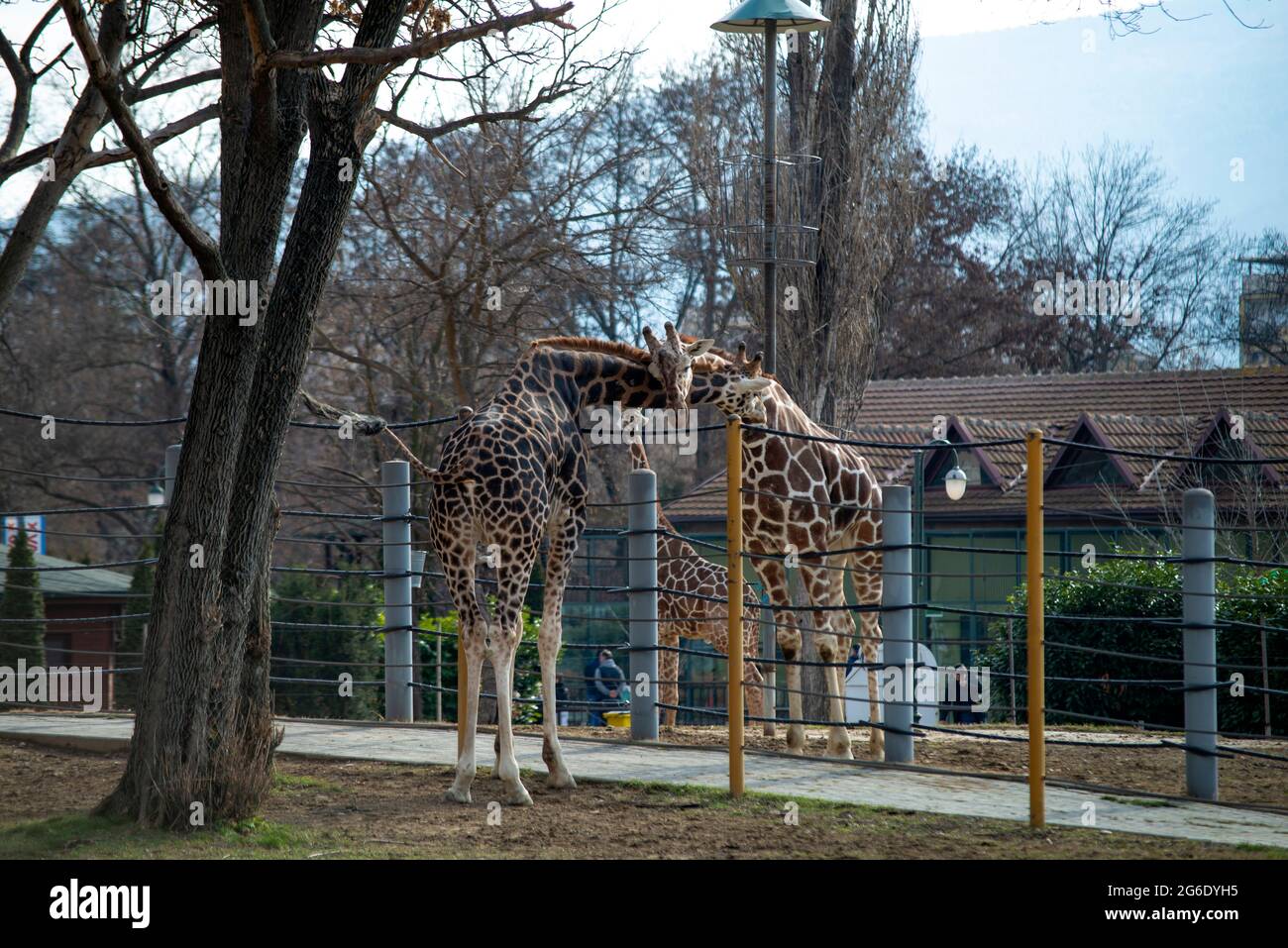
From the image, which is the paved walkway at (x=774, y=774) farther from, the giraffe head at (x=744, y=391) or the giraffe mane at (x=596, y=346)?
the giraffe mane at (x=596, y=346)

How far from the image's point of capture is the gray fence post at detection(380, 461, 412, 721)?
37.6ft

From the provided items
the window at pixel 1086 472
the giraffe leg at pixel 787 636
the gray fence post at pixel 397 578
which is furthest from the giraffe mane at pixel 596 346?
the window at pixel 1086 472

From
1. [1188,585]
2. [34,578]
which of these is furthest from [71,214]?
[1188,585]

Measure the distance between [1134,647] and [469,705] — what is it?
38.9ft

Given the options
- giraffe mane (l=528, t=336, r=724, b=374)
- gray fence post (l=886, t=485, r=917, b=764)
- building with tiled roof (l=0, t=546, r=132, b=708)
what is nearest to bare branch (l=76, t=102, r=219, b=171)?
giraffe mane (l=528, t=336, r=724, b=374)

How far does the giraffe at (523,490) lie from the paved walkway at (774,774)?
3.15ft

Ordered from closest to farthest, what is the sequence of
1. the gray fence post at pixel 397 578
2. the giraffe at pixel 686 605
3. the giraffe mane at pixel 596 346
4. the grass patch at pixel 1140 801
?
the grass patch at pixel 1140 801 < the giraffe mane at pixel 596 346 < the gray fence post at pixel 397 578 < the giraffe at pixel 686 605

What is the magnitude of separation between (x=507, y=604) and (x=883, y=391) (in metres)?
25.2

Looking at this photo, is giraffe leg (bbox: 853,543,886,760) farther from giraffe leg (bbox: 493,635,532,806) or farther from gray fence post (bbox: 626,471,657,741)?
giraffe leg (bbox: 493,635,532,806)

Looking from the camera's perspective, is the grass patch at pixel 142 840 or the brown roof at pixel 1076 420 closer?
the grass patch at pixel 142 840

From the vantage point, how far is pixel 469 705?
26.3ft

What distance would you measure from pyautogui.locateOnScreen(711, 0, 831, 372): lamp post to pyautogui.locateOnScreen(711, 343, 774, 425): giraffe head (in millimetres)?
2143

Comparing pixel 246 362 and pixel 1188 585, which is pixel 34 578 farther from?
pixel 1188 585

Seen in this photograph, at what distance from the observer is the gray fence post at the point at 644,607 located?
33.8 ft
